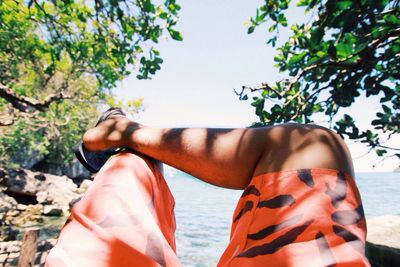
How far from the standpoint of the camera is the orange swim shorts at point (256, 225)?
26.4 inches

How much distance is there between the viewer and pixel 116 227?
858mm

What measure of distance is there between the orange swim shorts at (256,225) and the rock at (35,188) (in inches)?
803

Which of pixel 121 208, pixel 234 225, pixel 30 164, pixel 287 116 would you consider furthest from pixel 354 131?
pixel 30 164

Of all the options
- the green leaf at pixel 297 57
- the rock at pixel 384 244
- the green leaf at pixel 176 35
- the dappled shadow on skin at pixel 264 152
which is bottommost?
the rock at pixel 384 244

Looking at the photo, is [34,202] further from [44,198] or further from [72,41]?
[72,41]

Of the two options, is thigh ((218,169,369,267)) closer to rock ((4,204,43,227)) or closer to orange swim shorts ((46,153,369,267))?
orange swim shorts ((46,153,369,267))

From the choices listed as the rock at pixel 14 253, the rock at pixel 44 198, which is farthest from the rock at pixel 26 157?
the rock at pixel 14 253

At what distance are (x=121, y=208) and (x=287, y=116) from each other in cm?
233

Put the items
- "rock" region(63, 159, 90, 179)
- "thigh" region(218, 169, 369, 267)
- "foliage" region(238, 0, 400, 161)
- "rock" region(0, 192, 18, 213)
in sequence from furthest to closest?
"rock" region(63, 159, 90, 179)
"rock" region(0, 192, 18, 213)
"foliage" region(238, 0, 400, 161)
"thigh" region(218, 169, 369, 267)

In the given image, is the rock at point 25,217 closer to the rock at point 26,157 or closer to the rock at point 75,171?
the rock at point 26,157

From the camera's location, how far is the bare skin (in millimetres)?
786

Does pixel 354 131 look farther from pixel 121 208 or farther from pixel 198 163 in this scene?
pixel 121 208

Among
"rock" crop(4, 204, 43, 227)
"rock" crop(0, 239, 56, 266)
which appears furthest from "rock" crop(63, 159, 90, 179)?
"rock" crop(0, 239, 56, 266)

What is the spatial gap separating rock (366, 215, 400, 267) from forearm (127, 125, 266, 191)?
6.08 metres
